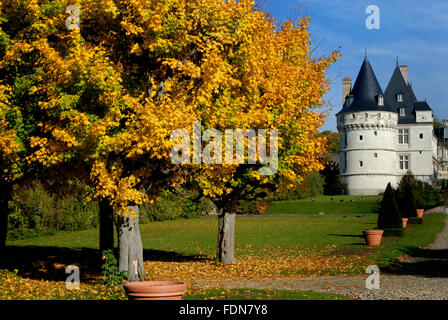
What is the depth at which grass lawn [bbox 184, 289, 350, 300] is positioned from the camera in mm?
11578

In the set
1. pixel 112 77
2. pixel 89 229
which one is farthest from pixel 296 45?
pixel 89 229

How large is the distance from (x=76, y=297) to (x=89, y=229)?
26.3 metres

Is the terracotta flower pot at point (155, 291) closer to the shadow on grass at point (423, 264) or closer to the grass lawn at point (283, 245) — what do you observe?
the grass lawn at point (283, 245)

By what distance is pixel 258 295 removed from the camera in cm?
1191

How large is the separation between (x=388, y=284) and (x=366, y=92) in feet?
232

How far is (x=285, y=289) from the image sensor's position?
13430 mm

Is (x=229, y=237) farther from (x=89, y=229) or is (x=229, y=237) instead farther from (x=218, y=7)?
(x=89, y=229)

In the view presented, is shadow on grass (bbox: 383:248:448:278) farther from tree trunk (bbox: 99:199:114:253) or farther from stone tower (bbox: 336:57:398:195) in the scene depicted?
stone tower (bbox: 336:57:398:195)

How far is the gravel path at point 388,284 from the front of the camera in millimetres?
12352

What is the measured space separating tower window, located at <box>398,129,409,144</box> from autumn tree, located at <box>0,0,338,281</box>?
7597cm

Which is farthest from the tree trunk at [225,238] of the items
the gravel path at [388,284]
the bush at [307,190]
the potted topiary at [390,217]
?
the bush at [307,190]

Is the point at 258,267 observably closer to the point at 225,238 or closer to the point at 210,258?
the point at 225,238

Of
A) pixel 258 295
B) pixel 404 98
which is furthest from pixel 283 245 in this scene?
pixel 404 98

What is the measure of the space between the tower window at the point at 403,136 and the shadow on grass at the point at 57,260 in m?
69.8
